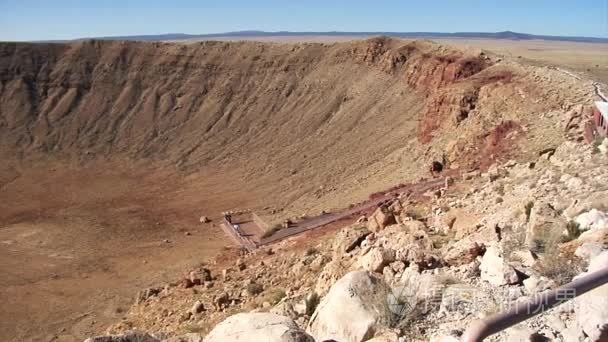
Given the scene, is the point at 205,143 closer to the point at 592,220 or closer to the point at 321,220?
the point at 321,220

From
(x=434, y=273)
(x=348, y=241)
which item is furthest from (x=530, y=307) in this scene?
(x=348, y=241)

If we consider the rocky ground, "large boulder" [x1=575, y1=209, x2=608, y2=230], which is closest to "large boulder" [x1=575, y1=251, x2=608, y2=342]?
the rocky ground

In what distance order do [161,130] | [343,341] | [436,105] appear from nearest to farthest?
[343,341] < [436,105] < [161,130]

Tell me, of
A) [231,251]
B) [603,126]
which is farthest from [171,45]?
[603,126]

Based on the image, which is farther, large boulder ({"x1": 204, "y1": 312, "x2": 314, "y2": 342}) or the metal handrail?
large boulder ({"x1": 204, "y1": 312, "x2": 314, "y2": 342})

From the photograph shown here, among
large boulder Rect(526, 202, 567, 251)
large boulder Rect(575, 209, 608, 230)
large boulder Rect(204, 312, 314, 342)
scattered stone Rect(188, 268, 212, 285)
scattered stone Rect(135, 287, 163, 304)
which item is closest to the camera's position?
large boulder Rect(204, 312, 314, 342)

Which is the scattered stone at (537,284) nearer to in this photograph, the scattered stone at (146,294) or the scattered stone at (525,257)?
the scattered stone at (525,257)

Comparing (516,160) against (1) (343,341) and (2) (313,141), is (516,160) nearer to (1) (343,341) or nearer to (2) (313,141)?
(1) (343,341)

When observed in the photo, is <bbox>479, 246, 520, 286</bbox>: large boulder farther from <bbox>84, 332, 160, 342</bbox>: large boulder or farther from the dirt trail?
the dirt trail
